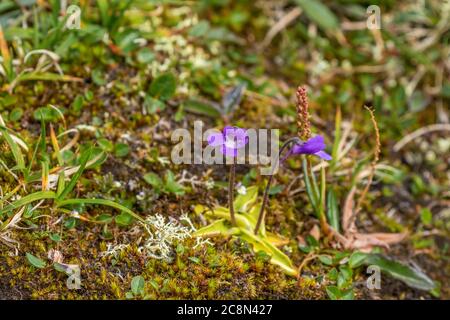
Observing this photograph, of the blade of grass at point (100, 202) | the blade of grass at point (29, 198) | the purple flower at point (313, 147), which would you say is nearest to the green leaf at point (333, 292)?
the purple flower at point (313, 147)

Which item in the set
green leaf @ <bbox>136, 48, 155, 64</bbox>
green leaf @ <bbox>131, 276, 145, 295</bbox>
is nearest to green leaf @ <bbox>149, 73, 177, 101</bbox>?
green leaf @ <bbox>136, 48, 155, 64</bbox>

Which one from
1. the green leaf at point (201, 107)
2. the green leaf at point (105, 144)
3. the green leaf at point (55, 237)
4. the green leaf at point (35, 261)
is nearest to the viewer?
the green leaf at point (35, 261)

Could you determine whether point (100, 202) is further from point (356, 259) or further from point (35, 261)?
point (356, 259)

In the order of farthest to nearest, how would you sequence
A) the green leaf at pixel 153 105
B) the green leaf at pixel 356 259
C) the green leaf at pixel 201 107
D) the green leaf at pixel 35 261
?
the green leaf at pixel 201 107 < the green leaf at pixel 153 105 < the green leaf at pixel 356 259 < the green leaf at pixel 35 261

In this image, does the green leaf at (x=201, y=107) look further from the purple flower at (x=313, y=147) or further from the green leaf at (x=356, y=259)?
the green leaf at (x=356, y=259)

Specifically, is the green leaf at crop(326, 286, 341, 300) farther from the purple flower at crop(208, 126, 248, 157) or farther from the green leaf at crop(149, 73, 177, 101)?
the green leaf at crop(149, 73, 177, 101)

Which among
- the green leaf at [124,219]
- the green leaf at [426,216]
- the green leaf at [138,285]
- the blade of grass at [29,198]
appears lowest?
the green leaf at [426,216]
